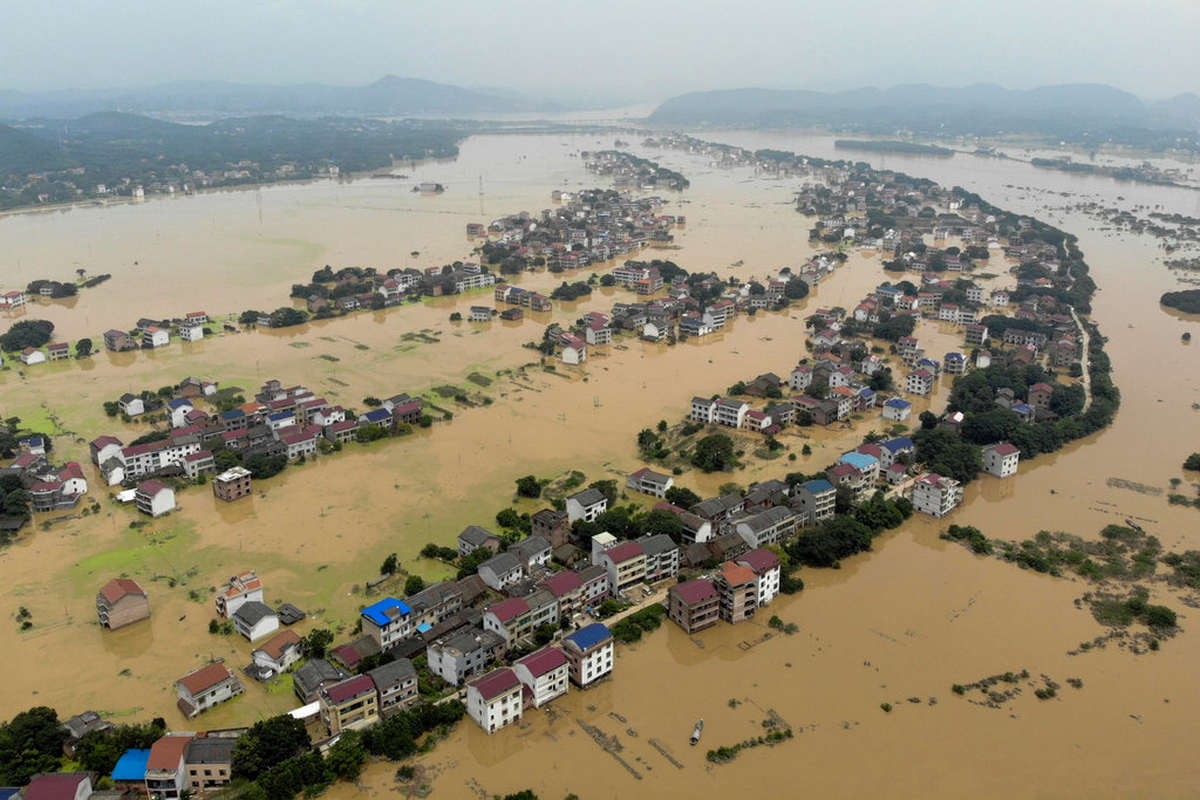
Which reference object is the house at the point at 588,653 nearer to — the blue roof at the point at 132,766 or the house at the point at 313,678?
the house at the point at 313,678

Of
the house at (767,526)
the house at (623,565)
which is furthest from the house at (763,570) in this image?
the house at (623,565)

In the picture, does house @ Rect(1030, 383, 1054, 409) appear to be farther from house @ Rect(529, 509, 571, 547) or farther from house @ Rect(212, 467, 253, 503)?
house @ Rect(212, 467, 253, 503)

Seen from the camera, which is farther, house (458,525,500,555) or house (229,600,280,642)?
house (458,525,500,555)

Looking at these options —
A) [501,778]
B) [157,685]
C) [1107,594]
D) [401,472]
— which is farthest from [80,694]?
[1107,594]

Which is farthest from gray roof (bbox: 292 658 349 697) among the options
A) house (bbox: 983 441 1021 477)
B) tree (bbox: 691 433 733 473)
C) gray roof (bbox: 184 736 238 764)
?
house (bbox: 983 441 1021 477)

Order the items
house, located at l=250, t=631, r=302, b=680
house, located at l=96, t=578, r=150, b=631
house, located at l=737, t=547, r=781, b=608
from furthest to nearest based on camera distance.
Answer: house, located at l=737, t=547, r=781, b=608 < house, located at l=96, t=578, r=150, b=631 < house, located at l=250, t=631, r=302, b=680
